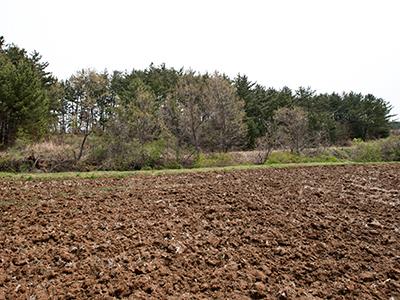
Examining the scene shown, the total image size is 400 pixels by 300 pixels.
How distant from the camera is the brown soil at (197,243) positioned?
15.9 feet

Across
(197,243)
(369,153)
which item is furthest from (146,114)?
(197,243)

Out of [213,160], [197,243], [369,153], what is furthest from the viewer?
[369,153]

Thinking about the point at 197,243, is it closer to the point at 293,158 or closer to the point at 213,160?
the point at 213,160

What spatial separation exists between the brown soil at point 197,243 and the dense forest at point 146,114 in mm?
13728

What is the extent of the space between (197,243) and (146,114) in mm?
19719

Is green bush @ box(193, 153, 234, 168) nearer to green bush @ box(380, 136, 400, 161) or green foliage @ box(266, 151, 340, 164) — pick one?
green foliage @ box(266, 151, 340, 164)

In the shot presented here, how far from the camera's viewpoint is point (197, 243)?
20.6 feet

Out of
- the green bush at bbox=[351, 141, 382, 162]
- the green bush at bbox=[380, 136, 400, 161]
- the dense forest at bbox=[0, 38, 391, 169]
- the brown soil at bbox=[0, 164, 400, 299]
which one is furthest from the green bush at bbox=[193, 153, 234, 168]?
the brown soil at bbox=[0, 164, 400, 299]

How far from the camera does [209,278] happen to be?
5.07 m

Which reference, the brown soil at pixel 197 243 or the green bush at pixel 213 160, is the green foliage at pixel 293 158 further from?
the brown soil at pixel 197 243

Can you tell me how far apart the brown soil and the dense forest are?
1373cm

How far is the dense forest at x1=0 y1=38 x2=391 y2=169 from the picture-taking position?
24.4 metres

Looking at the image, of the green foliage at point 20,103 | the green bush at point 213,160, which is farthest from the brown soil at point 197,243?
the green foliage at point 20,103

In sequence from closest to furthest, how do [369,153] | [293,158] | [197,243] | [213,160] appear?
[197,243] → [213,160] → [369,153] → [293,158]
